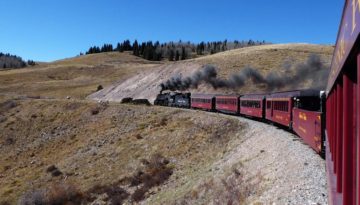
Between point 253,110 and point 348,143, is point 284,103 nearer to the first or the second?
point 253,110

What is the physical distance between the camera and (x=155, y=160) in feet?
98.0

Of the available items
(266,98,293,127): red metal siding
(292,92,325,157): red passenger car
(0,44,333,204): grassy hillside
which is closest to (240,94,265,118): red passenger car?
(266,98,293,127): red metal siding

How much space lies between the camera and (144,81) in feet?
339

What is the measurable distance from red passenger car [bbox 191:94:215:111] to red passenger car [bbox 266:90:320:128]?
1980 centimetres

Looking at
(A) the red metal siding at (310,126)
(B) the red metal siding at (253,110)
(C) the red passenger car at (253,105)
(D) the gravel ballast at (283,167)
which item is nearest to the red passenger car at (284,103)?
(D) the gravel ballast at (283,167)

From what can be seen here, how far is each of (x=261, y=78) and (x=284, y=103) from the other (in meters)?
60.1

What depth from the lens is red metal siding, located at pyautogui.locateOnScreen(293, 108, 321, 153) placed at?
1418 cm

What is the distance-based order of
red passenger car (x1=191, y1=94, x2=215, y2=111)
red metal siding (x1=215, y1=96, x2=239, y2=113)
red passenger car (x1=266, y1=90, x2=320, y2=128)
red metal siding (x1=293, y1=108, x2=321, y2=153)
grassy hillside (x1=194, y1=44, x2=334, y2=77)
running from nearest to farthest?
red metal siding (x1=293, y1=108, x2=321, y2=153)
red passenger car (x1=266, y1=90, x2=320, y2=128)
red metal siding (x1=215, y1=96, x2=239, y2=113)
red passenger car (x1=191, y1=94, x2=215, y2=111)
grassy hillside (x1=194, y1=44, x2=334, y2=77)

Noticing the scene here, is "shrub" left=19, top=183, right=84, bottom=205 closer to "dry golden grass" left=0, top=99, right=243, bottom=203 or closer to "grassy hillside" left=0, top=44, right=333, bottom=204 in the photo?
"grassy hillside" left=0, top=44, right=333, bottom=204

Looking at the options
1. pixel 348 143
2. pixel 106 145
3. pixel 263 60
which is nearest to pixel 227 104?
pixel 106 145

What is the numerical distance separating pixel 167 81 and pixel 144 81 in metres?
11.5

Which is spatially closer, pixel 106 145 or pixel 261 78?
pixel 106 145

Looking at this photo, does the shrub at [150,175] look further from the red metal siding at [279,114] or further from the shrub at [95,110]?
the shrub at [95,110]

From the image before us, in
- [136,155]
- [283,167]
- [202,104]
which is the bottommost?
[136,155]
